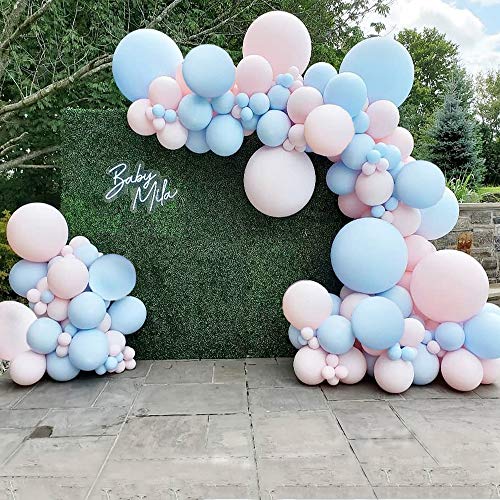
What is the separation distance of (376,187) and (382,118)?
431 millimetres

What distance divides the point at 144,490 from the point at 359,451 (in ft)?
3.16

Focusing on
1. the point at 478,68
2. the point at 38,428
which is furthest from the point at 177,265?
the point at 478,68

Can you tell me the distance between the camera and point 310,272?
11.8ft

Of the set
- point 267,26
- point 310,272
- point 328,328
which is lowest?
point 328,328

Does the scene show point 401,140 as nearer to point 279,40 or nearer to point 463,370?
point 279,40

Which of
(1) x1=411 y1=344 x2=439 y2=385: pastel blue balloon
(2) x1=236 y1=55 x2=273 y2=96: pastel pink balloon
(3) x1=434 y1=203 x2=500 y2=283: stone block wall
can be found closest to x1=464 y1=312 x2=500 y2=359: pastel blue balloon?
(1) x1=411 y1=344 x2=439 y2=385: pastel blue balloon

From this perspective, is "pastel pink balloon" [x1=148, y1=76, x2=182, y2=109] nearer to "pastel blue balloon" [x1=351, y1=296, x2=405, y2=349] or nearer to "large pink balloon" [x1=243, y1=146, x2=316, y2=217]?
"large pink balloon" [x1=243, y1=146, x2=316, y2=217]

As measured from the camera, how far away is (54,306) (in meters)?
3.12

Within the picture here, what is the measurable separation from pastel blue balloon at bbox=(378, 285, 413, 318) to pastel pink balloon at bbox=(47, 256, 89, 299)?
1.93 m

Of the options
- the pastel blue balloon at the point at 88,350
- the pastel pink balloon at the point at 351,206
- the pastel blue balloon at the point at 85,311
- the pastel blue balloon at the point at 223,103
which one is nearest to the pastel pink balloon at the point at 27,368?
the pastel blue balloon at the point at 88,350

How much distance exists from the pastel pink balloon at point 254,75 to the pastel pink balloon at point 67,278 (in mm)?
1539

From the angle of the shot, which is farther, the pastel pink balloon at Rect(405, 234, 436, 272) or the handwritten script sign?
the handwritten script sign

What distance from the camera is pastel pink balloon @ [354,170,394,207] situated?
3.04m

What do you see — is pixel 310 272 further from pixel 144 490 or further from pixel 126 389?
pixel 144 490
